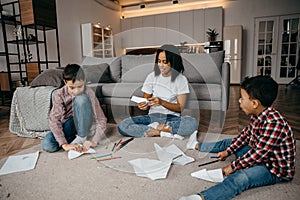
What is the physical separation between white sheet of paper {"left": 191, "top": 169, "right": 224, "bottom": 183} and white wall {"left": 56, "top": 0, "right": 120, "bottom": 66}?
4.05 meters

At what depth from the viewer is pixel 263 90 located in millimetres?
889

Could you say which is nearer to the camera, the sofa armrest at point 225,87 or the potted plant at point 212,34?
the sofa armrest at point 225,87

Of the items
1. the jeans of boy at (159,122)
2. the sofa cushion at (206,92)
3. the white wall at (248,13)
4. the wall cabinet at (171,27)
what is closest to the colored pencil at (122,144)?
the jeans of boy at (159,122)

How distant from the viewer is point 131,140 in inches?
60.5

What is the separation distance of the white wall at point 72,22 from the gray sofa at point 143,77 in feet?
6.49

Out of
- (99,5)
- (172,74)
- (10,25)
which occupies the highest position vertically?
(99,5)

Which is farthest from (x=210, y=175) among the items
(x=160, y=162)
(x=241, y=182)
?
(x=160, y=162)

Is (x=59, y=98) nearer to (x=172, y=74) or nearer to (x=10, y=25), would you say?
(x=172, y=74)

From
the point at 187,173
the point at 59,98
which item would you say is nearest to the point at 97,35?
the point at 59,98

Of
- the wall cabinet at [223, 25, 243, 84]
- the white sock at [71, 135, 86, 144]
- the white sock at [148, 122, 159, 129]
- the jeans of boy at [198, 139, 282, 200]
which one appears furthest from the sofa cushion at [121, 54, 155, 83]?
the wall cabinet at [223, 25, 243, 84]

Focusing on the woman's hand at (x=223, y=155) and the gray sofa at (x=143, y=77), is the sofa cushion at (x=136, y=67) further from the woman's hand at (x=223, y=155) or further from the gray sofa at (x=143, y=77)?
the woman's hand at (x=223, y=155)

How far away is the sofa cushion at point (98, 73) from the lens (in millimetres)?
2374

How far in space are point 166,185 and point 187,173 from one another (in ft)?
0.51

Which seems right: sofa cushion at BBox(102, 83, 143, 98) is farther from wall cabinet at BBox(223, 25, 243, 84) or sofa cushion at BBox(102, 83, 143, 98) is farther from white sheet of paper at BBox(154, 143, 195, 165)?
wall cabinet at BBox(223, 25, 243, 84)
